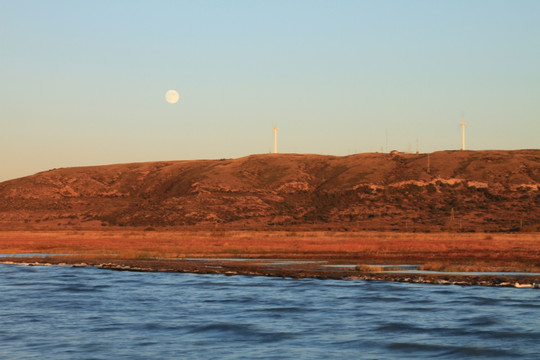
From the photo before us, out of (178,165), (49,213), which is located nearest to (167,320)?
(49,213)

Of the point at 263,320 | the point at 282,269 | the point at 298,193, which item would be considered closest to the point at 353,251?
the point at 282,269

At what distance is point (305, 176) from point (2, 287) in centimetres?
12007

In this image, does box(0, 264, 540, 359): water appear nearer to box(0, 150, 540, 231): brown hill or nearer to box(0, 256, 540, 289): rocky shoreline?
box(0, 256, 540, 289): rocky shoreline

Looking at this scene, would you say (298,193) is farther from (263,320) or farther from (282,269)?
(263,320)

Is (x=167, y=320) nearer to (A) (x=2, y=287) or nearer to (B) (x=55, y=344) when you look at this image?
(B) (x=55, y=344)

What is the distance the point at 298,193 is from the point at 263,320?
392 feet

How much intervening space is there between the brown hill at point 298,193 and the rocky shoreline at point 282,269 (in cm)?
6070

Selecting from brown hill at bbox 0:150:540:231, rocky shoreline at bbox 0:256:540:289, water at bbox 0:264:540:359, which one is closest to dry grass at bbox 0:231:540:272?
rocky shoreline at bbox 0:256:540:289

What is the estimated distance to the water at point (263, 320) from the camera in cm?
2389

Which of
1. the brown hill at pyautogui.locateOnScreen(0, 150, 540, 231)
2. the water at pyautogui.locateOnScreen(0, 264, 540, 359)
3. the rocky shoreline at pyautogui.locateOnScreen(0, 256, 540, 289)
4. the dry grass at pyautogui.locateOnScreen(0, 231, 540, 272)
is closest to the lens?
the water at pyautogui.locateOnScreen(0, 264, 540, 359)

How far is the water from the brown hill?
7332 centimetres

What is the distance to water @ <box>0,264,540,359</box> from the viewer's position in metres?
23.9

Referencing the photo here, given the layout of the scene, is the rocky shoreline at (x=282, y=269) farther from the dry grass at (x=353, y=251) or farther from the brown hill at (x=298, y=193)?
the brown hill at (x=298, y=193)

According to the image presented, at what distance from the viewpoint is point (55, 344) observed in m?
25.0
